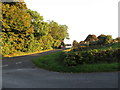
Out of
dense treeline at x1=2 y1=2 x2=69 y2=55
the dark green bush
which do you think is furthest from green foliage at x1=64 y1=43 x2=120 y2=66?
dense treeline at x1=2 y1=2 x2=69 y2=55

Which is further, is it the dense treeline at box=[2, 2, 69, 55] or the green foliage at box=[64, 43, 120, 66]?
the dense treeline at box=[2, 2, 69, 55]

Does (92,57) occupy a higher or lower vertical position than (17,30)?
lower

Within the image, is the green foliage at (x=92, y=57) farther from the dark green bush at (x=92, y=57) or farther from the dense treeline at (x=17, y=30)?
the dense treeline at (x=17, y=30)

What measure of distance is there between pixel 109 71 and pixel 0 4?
1739 cm

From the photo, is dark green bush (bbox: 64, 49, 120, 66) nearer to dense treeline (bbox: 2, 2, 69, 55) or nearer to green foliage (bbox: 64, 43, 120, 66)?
green foliage (bbox: 64, 43, 120, 66)

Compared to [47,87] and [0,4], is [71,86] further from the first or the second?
[0,4]

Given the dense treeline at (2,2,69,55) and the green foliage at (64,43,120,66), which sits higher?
the dense treeline at (2,2,69,55)

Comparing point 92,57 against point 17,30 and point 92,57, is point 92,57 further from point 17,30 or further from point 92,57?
point 17,30

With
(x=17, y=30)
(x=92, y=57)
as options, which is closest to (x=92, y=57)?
(x=92, y=57)

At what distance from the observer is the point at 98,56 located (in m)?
9.12

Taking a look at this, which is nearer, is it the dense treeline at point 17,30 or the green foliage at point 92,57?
the green foliage at point 92,57

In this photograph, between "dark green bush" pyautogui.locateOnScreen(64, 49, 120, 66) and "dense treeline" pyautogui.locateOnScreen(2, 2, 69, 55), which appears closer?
"dark green bush" pyautogui.locateOnScreen(64, 49, 120, 66)

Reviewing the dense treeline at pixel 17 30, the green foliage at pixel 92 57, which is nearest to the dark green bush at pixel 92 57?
the green foliage at pixel 92 57

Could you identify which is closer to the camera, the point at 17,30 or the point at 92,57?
the point at 92,57
